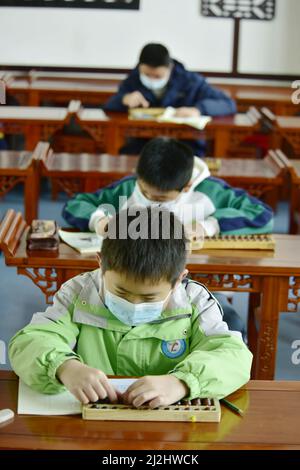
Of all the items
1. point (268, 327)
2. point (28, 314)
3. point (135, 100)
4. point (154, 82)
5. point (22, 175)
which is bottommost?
point (28, 314)

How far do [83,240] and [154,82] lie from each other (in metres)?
2.76

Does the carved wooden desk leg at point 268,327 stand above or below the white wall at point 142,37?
below

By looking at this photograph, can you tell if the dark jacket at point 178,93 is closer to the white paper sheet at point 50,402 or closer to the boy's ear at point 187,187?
the boy's ear at point 187,187

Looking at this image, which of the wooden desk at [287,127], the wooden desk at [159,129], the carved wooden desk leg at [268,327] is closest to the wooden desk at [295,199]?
the wooden desk at [287,127]

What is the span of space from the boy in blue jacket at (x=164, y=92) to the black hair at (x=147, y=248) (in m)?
3.51

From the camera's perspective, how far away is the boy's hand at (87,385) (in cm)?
170

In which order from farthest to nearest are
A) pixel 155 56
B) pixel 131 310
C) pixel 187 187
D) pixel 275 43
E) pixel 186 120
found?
pixel 275 43
pixel 155 56
pixel 186 120
pixel 187 187
pixel 131 310

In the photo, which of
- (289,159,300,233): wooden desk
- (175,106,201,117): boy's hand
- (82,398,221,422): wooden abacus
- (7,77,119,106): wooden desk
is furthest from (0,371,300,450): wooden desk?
(7,77,119,106): wooden desk

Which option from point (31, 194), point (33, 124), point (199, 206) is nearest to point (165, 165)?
point (199, 206)

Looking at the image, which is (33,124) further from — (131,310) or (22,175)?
(131,310)

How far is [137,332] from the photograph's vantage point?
1.95 m

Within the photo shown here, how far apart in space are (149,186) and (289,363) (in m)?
1.08

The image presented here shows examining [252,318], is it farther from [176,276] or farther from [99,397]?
[99,397]

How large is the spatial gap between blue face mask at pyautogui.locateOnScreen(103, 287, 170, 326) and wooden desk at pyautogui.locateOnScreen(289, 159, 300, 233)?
2.39m
